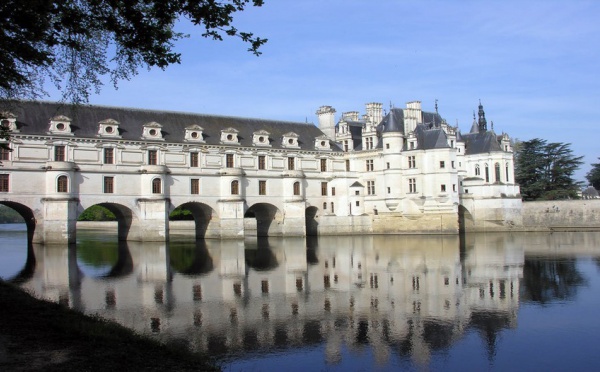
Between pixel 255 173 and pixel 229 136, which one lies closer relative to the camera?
pixel 229 136

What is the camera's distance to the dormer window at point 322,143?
1805 inches

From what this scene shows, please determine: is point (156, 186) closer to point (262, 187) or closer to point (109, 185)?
point (109, 185)

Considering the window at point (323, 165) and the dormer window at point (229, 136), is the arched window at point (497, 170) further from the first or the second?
the dormer window at point (229, 136)

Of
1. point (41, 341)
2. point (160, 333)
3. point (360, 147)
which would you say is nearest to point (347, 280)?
point (160, 333)

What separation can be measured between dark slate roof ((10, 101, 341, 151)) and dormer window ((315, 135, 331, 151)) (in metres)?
0.39

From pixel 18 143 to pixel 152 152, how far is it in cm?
783

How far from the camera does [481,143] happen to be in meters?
52.0

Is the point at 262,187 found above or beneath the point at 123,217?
above

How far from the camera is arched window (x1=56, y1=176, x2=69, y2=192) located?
3306 centimetres

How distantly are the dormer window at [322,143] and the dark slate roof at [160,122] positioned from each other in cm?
39

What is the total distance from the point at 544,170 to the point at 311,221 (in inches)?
1061

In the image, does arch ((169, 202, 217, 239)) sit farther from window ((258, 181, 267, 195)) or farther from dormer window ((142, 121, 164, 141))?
dormer window ((142, 121, 164, 141))

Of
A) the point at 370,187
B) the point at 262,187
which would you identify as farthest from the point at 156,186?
the point at 370,187

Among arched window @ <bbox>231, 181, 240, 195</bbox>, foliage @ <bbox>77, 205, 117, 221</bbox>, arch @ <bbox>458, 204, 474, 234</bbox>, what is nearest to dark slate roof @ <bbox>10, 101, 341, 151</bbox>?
arched window @ <bbox>231, 181, 240, 195</bbox>
